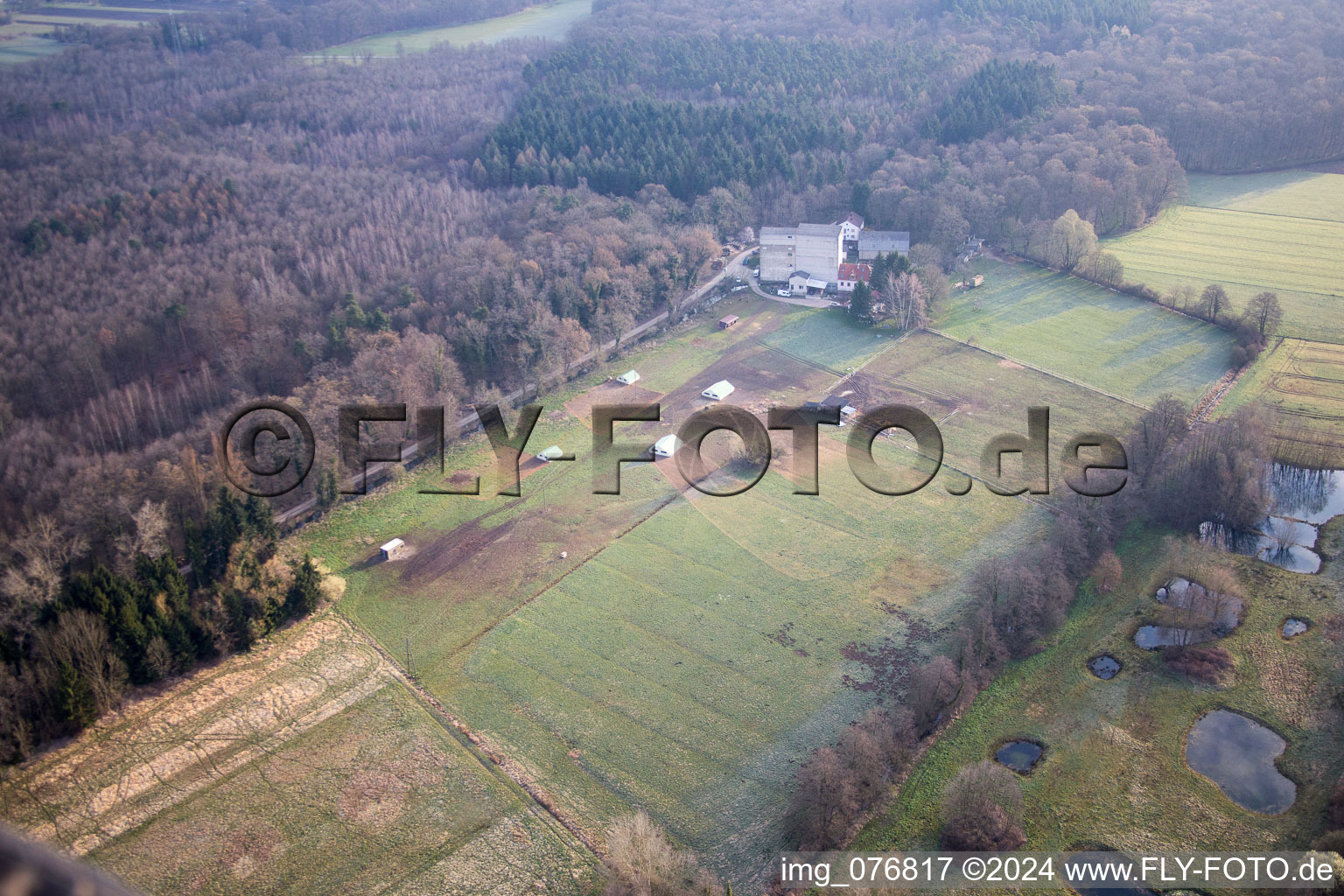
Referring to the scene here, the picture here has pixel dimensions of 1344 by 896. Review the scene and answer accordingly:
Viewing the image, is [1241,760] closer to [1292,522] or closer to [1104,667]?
[1104,667]

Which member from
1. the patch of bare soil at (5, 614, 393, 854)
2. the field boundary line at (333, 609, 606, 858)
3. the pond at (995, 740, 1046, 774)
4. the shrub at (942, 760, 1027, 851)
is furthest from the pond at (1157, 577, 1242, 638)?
the patch of bare soil at (5, 614, 393, 854)

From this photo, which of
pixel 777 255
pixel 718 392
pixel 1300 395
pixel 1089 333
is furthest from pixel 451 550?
pixel 1300 395

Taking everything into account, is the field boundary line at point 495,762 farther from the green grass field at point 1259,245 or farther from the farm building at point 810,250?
the green grass field at point 1259,245

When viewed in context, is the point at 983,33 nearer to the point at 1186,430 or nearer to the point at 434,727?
the point at 1186,430

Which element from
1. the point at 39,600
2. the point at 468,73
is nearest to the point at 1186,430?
the point at 39,600

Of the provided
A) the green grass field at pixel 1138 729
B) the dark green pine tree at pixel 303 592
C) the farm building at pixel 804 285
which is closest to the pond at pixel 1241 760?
the green grass field at pixel 1138 729

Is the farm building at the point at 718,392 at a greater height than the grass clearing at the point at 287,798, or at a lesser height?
greater
